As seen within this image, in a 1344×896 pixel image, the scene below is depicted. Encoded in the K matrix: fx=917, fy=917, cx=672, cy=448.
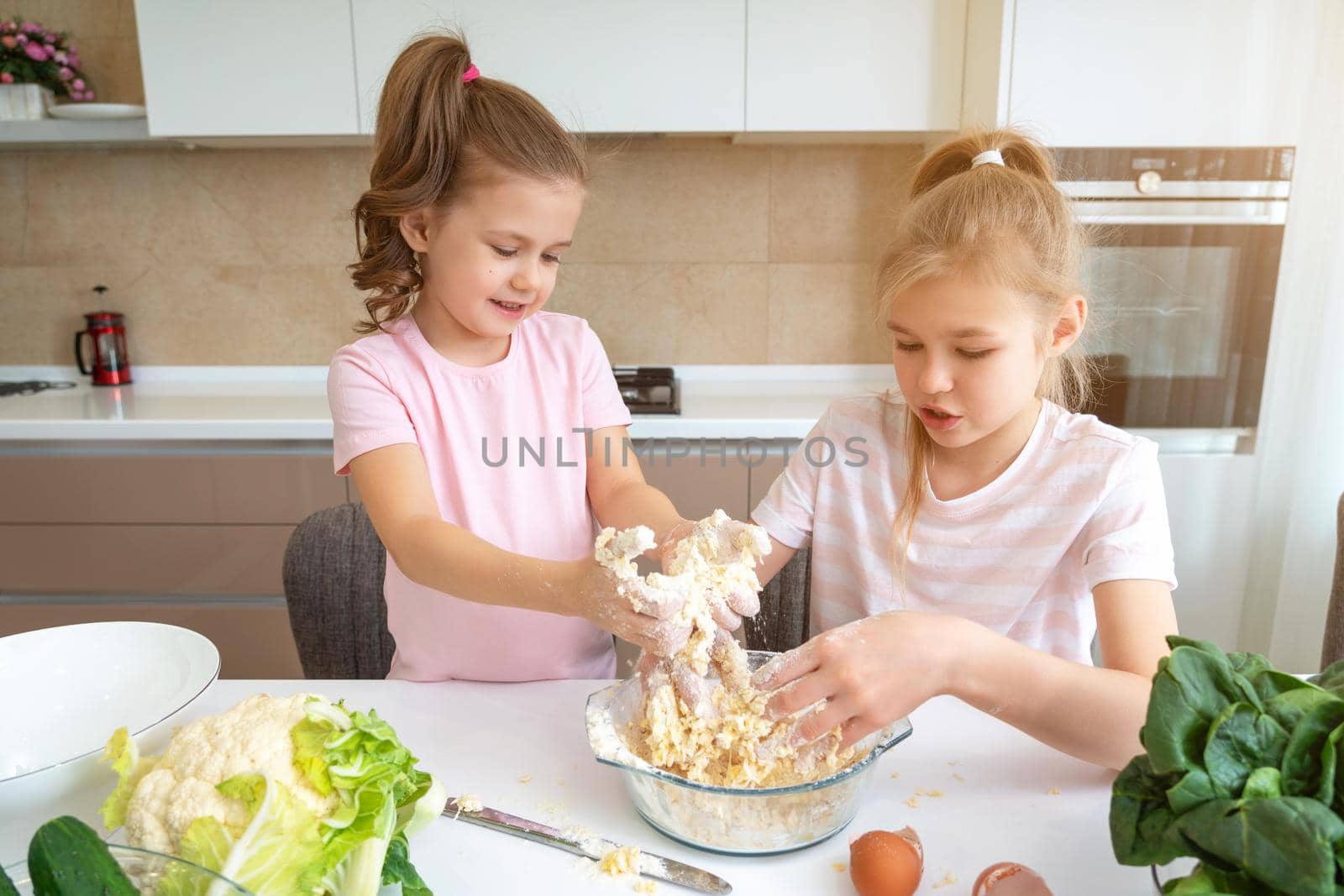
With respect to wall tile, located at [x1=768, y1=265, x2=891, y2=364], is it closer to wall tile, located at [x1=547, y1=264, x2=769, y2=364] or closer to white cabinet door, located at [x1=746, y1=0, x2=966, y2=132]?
wall tile, located at [x1=547, y1=264, x2=769, y2=364]

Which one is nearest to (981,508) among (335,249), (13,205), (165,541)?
(165,541)

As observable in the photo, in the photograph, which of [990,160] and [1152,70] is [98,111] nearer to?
[990,160]

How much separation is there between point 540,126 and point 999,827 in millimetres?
905

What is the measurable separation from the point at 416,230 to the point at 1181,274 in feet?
6.07

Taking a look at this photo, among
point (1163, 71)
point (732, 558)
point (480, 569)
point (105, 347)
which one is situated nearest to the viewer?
point (732, 558)

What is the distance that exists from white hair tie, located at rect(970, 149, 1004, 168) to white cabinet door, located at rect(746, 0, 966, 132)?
4.04 ft

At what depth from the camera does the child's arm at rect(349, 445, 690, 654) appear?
0.80 m

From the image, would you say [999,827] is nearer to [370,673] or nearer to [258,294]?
[370,673]

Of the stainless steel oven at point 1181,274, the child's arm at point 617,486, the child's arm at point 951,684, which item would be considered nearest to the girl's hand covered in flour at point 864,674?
the child's arm at point 951,684

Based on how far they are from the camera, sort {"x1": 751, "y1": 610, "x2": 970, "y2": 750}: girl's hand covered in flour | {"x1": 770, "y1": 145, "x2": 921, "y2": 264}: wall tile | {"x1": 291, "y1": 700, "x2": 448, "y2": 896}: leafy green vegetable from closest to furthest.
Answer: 1. {"x1": 291, "y1": 700, "x2": 448, "y2": 896}: leafy green vegetable
2. {"x1": 751, "y1": 610, "x2": 970, "y2": 750}: girl's hand covered in flour
3. {"x1": 770, "y1": 145, "x2": 921, "y2": 264}: wall tile

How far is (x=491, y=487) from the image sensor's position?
128cm

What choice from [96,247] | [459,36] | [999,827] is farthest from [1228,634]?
[96,247]

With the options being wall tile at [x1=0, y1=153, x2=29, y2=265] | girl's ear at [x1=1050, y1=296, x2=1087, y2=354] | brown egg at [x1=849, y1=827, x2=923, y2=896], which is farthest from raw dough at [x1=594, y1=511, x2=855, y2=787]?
wall tile at [x1=0, y1=153, x2=29, y2=265]

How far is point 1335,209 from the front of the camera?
6.73ft
